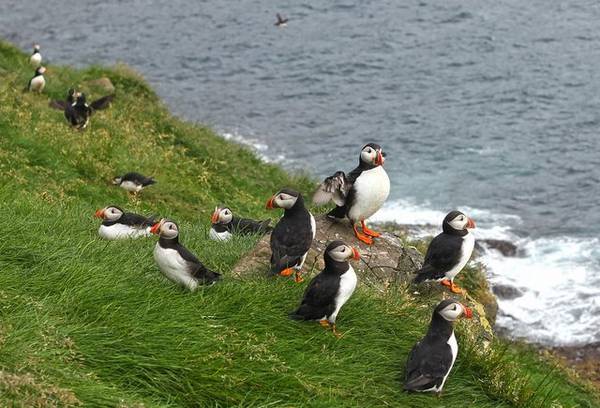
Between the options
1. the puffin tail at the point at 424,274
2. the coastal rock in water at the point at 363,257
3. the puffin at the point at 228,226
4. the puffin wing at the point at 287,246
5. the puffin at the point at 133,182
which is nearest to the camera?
the puffin wing at the point at 287,246

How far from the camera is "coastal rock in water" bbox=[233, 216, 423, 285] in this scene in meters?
9.62

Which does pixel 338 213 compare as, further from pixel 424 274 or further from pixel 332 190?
pixel 424 274

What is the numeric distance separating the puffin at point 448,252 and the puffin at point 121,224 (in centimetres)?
352

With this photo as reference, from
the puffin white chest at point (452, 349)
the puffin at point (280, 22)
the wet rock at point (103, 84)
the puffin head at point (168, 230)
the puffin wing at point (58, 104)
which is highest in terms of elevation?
the puffin head at point (168, 230)

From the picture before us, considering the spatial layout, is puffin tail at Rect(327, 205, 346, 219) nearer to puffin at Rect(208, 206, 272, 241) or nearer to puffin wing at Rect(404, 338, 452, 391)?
puffin at Rect(208, 206, 272, 241)

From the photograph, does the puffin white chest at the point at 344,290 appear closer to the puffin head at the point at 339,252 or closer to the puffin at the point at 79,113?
the puffin head at the point at 339,252

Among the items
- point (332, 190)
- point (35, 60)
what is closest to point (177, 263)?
point (332, 190)

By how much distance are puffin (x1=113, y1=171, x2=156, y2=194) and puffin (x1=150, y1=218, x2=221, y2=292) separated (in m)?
7.65

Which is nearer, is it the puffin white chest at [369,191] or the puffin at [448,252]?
the puffin at [448,252]

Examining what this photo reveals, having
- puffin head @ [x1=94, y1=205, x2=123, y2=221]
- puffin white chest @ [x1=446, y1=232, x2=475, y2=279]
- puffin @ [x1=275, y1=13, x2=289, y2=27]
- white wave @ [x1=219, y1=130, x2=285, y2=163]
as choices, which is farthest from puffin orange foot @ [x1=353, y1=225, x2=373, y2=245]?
puffin @ [x1=275, y1=13, x2=289, y2=27]

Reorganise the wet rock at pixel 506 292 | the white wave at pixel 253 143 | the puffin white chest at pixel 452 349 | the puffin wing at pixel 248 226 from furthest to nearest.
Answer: the white wave at pixel 253 143, the wet rock at pixel 506 292, the puffin wing at pixel 248 226, the puffin white chest at pixel 452 349

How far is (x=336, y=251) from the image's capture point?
8.36 m

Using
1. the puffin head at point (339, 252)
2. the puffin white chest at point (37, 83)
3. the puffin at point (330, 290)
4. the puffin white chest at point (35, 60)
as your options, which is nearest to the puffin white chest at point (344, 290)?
the puffin at point (330, 290)

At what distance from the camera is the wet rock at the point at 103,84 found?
25.6m
